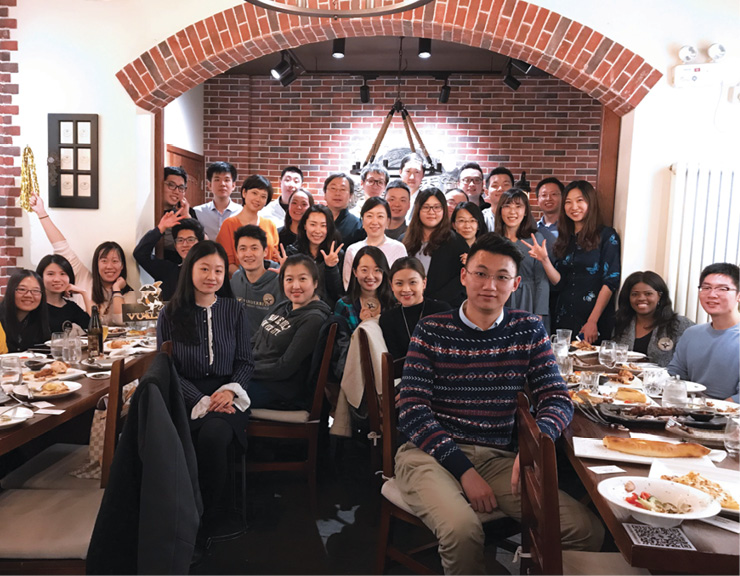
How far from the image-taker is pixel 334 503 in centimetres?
298

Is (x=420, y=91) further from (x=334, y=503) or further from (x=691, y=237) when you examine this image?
(x=334, y=503)

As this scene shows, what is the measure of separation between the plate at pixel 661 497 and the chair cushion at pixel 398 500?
505mm

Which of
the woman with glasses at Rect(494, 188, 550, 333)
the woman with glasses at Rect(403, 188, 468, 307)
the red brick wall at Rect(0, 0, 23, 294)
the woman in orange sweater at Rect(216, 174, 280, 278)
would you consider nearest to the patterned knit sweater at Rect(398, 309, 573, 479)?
the woman with glasses at Rect(403, 188, 468, 307)

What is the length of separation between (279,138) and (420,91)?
1698 millimetres

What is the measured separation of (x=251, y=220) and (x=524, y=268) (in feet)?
6.31

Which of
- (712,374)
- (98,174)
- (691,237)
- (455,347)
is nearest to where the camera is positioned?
(455,347)

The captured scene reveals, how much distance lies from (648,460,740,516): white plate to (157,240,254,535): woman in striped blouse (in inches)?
64.4

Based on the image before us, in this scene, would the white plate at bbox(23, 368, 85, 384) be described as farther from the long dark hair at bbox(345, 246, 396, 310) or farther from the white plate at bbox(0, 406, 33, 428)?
the long dark hair at bbox(345, 246, 396, 310)

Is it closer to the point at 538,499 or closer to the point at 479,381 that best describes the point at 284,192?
the point at 479,381

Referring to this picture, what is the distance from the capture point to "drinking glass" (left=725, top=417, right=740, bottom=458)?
1.71 metres

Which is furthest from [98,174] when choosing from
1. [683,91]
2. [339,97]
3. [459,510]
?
[683,91]

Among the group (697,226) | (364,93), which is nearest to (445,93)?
(364,93)

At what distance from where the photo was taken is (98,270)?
4.04 metres

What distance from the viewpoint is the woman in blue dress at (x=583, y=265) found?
3.85 meters
